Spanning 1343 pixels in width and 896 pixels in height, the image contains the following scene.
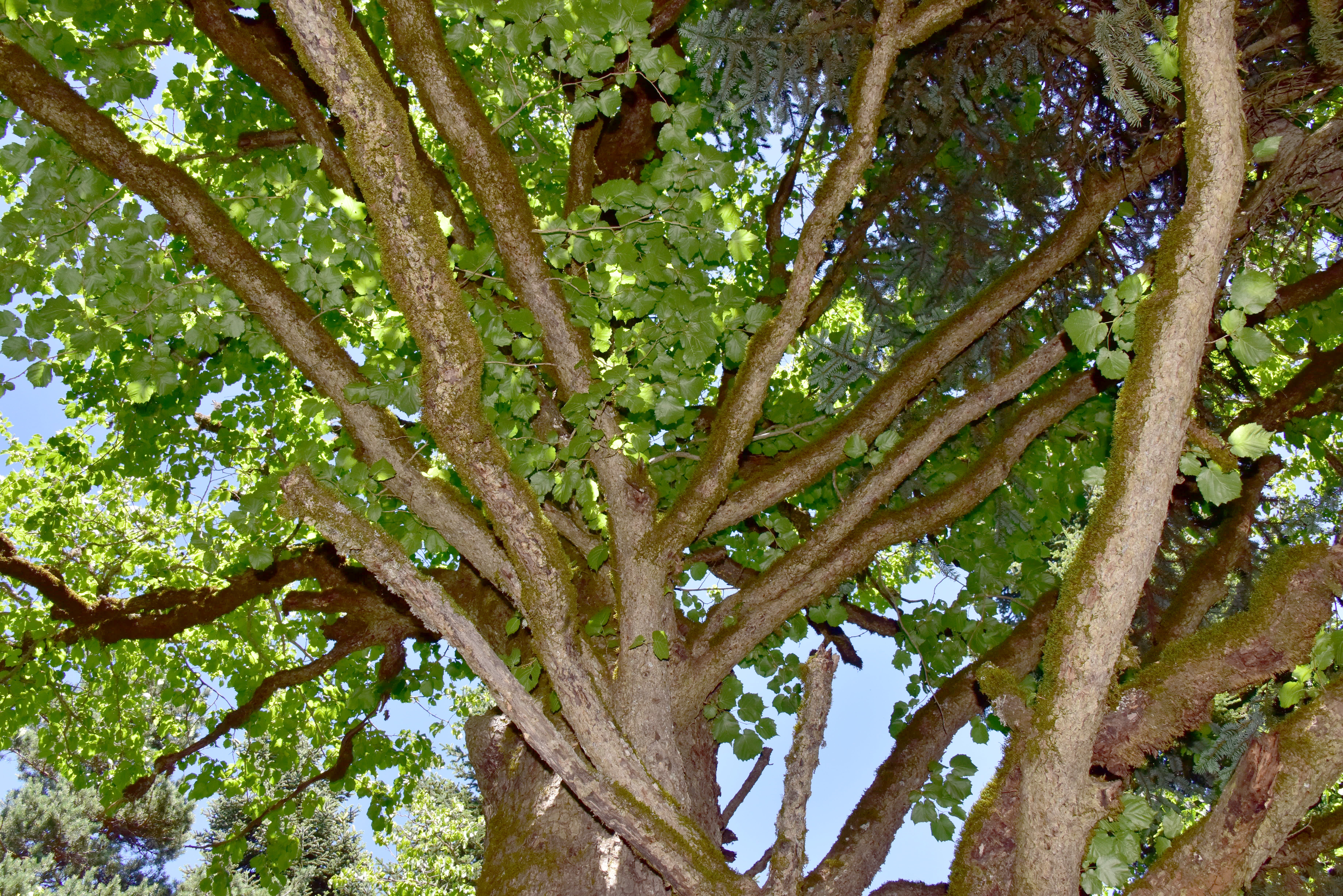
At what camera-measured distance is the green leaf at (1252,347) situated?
6.35ft

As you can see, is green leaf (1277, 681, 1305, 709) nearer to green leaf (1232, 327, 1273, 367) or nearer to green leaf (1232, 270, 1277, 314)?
green leaf (1232, 327, 1273, 367)

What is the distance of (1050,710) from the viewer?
1.99 metres

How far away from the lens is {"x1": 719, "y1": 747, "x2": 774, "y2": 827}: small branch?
4.21 meters

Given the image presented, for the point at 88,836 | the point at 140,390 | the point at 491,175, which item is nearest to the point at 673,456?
the point at 491,175

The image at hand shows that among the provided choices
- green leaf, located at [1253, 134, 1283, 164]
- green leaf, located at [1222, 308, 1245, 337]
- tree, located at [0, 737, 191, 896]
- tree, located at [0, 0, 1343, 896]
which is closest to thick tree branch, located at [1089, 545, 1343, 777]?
tree, located at [0, 0, 1343, 896]

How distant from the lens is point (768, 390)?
13.8 feet

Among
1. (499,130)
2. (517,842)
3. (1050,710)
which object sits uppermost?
(499,130)

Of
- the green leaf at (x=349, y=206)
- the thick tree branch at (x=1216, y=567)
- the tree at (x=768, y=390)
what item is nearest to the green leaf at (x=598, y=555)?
the tree at (x=768, y=390)

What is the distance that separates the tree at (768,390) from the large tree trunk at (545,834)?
26 mm

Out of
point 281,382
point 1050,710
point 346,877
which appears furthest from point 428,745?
point 346,877

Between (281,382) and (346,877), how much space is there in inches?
598

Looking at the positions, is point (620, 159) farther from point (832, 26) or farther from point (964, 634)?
point (964, 634)

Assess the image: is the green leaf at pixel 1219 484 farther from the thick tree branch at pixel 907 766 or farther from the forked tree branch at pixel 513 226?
the forked tree branch at pixel 513 226

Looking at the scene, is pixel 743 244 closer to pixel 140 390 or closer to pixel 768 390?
pixel 768 390
